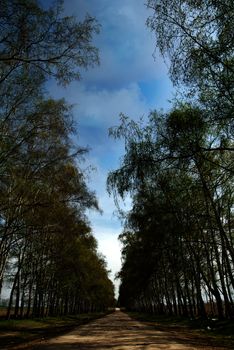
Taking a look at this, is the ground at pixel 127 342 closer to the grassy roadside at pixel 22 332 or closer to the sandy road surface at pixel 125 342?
the sandy road surface at pixel 125 342

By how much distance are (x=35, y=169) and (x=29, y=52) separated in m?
8.33

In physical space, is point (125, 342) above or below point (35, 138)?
below

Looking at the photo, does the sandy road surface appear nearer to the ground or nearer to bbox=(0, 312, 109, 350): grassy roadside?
the ground

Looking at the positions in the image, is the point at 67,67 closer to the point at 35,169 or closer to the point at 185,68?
the point at 185,68

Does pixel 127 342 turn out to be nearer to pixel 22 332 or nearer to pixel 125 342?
pixel 125 342

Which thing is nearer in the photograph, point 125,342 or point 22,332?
point 125,342

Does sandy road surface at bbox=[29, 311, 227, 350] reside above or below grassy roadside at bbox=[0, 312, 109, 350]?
below

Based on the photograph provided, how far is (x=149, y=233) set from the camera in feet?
107

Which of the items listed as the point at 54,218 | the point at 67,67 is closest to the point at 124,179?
the point at 67,67

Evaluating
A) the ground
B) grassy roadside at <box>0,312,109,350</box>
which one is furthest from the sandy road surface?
grassy roadside at <box>0,312,109,350</box>

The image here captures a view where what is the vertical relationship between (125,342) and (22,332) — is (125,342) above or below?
below

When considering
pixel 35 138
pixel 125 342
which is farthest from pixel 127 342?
pixel 35 138

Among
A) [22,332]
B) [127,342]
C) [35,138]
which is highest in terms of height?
[35,138]

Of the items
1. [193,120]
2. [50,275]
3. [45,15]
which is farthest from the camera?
[50,275]
